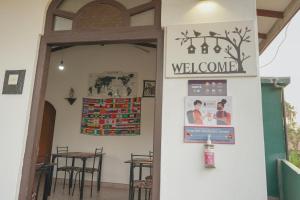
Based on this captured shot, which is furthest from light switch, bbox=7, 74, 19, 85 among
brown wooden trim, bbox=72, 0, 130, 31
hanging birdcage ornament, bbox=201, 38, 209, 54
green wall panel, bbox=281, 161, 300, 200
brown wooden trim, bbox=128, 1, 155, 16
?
green wall panel, bbox=281, 161, 300, 200

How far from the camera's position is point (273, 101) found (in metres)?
2.53

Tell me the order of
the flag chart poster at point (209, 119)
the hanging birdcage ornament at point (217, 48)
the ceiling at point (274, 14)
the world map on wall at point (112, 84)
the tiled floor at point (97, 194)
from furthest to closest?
1. the world map on wall at point (112, 84)
2. the tiled floor at point (97, 194)
3. the ceiling at point (274, 14)
4. the hanging birdcage ornament at point (217, 48)
5. the flag chart poster at point (209, 119)

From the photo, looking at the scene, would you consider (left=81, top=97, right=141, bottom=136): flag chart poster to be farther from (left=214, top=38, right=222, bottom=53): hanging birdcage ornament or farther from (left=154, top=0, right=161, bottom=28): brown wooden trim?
(left=214, top=38, right=222, bottom=53): hanging birdcage ornament

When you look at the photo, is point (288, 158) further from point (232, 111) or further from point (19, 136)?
point (19, 136)

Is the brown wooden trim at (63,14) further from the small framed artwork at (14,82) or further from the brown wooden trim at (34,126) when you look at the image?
the small framed artwork at (14,82)

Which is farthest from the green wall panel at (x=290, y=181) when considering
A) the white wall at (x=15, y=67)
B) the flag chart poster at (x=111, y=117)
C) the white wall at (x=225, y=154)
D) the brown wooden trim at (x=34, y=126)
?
the flag chart poster at (x=111, y=117)

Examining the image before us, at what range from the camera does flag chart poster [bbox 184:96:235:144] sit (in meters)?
1.97

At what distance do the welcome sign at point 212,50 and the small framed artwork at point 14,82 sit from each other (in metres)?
1.58

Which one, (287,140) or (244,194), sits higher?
(287,140)

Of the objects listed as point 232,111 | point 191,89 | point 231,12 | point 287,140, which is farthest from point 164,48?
point 287,140

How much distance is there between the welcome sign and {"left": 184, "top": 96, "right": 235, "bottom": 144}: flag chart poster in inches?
9.7

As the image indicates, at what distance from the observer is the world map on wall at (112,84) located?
18.7 feet

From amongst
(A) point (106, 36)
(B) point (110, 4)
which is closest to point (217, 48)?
(A) point (106, 36)

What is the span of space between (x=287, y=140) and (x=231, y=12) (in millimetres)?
1481
